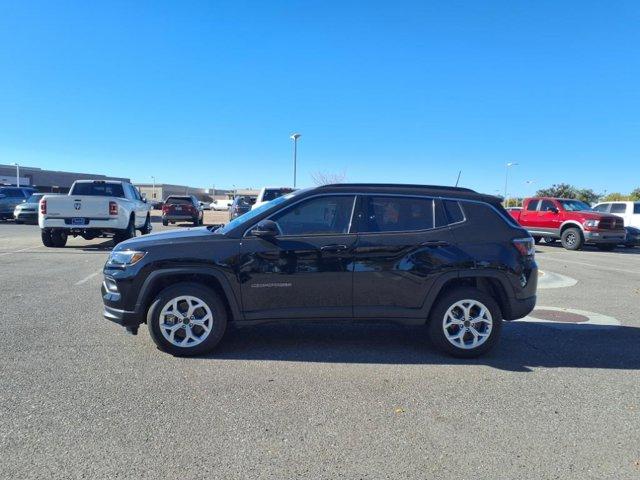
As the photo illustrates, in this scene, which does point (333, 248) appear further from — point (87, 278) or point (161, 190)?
point (161, 190)

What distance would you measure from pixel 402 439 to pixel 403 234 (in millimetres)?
2244

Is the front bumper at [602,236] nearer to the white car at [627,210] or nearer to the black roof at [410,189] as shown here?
the white car at [627,210]

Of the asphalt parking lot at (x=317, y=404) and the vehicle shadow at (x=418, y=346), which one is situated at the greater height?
the vehicle shadow at (x=418, y=346)

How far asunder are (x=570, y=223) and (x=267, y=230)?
682 inches

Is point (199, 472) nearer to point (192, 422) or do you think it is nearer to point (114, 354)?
point (192, 422)

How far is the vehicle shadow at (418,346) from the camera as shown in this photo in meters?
5.09

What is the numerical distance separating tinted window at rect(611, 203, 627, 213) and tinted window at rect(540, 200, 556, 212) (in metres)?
3.60

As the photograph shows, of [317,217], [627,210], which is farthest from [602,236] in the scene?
[317,217]

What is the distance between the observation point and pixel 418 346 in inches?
221

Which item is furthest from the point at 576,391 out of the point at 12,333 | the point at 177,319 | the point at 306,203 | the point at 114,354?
the point at 12,333

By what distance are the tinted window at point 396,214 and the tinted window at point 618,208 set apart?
19445 millimetres

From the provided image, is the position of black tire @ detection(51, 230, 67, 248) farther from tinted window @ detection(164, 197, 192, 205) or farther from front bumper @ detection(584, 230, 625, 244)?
front bumper @ detection(584, 230, 625, 244)

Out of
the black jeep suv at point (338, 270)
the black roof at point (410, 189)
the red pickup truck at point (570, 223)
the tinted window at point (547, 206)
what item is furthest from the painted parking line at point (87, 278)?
the tinted window at point (547, 206)

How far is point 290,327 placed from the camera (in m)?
6.24
